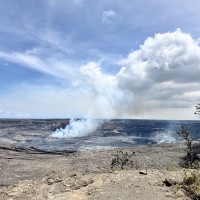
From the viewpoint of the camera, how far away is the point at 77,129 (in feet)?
468

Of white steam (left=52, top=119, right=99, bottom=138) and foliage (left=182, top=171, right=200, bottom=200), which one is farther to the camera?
white steam (left=52, top=119, right=99, bottom=138)

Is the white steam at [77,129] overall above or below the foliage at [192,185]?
above

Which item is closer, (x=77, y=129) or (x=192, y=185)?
(x=192, y=185)

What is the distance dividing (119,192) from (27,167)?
134 feet

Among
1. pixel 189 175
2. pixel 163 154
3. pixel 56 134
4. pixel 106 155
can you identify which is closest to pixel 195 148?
pixel 163 154

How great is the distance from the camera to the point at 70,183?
16.0m

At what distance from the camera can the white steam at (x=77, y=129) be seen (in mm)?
133250

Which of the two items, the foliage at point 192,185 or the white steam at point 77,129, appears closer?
the foliage at point 192,185

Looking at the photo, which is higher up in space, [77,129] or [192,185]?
[77,129]

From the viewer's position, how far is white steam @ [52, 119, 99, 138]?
133250 mm

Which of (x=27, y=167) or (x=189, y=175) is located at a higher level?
(x=189, y=175)

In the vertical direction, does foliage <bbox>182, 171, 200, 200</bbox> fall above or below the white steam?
below

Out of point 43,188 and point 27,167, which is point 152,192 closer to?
point 43,188

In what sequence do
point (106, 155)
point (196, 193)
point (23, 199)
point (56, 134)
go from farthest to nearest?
point (56, 134), point (106, 155), point (23, 199), point (196, 193)
